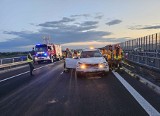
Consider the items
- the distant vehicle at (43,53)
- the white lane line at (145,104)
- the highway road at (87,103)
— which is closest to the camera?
the white lane line at (145,104)

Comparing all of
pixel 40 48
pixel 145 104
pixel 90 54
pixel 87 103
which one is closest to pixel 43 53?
pixel 40 48

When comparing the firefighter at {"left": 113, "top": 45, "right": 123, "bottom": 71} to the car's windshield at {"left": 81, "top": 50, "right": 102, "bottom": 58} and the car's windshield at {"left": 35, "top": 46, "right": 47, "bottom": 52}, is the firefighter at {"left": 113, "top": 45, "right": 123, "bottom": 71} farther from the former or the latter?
the car's windshield at {"left": 35, "top": 46, "right": 47, "bottom": 52}

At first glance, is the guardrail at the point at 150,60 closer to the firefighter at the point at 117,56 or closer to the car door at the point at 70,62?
the firefighter at the point at 117,56

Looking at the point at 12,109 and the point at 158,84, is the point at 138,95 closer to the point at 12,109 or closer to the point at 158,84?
the point at 158,84

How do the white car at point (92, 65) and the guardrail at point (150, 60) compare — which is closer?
the guardrail at point (150, 60)

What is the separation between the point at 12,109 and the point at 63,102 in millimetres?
1693

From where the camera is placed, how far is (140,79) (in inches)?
655

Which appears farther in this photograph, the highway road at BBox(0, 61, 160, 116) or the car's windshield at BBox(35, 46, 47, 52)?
the car's windshield at BBox(35, 46, 47, 52)

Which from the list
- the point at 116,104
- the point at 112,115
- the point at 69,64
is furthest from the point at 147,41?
the point at 112,115

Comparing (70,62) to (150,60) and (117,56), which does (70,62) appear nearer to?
(117,56)

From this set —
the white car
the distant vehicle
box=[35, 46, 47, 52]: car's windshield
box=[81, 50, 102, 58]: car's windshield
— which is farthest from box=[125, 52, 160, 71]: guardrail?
box=[35, 46, 47, 52]: car's windshield

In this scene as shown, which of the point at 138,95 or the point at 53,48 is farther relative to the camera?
the point at 53,48

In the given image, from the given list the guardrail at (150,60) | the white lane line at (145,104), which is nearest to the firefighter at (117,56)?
the guardrail at (150,60)

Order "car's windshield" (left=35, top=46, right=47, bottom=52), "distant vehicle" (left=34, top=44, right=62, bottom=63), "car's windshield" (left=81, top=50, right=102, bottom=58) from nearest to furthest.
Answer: "car's windshield" (left=81, top=50, right=102, bottom=58) < "distant vehicle" (left=34, top=44, right=62, bottom=63) < "car's windshield" (left=35, top=46, right=47, bottom=52)
